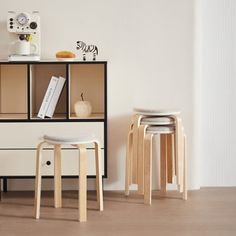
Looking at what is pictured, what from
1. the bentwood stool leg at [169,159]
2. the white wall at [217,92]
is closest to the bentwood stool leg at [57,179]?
the bentwood stool leg at [169,159]

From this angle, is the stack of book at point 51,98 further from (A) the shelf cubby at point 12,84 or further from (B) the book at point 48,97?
(A) the shelf cubby at point 12,84

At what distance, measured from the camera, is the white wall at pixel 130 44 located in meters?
4.23

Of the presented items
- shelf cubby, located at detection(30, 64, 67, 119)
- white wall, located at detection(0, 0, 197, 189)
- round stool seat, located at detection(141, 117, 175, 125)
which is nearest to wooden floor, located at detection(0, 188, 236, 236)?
white wall, located at detection(0, 0, 197, 189)

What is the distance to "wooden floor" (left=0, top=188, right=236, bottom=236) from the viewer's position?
3283 mm

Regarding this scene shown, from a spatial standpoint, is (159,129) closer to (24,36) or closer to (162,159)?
(162,159)

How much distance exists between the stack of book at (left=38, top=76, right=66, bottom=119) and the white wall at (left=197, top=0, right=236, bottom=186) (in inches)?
39.4

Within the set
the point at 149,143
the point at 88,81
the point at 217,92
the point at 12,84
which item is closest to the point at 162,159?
the point at 149,143

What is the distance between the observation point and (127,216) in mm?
3594

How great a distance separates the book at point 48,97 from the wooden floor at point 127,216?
22.4 inches

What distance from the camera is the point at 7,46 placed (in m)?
4.25

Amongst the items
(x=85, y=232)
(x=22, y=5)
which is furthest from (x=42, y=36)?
(x=85, y=232)

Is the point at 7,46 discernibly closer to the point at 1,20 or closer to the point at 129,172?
the point at 1,20

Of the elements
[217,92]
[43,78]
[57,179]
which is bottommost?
[57,179]

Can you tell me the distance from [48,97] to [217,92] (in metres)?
1.23
